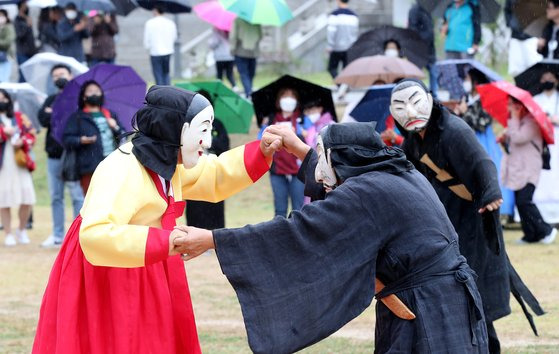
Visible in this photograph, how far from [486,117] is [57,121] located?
16.4 ft

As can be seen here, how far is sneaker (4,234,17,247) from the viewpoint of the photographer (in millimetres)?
13227

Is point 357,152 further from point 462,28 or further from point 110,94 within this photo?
point 462,28

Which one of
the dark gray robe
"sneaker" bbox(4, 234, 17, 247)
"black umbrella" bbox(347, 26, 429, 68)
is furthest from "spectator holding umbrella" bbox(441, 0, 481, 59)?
the dark gray robe

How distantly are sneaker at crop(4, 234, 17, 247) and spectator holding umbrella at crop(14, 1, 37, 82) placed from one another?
5.41m

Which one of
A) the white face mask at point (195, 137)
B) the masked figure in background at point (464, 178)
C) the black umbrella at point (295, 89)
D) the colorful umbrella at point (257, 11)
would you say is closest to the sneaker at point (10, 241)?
the black umbrella at point (295, 89)

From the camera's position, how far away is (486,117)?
13680 millimetres

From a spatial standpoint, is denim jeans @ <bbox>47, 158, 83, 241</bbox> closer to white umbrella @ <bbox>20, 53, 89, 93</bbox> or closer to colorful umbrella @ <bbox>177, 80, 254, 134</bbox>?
colorful umbrella @ <bbox>177, 80, 254, 134</bbox>

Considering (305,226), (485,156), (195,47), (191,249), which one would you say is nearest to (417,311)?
(305,226)

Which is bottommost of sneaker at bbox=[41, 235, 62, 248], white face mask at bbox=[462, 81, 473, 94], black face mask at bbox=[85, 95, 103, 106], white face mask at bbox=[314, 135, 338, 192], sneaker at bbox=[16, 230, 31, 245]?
sneaker at bbox=[16, 230, 31, 245]

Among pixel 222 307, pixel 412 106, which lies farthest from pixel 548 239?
pixel 412 106

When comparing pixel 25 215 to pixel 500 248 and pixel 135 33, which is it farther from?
pixel 135 33

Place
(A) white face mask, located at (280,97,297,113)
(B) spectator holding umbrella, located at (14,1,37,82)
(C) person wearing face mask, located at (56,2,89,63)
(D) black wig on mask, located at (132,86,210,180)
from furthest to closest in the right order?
(C) person wearing face mask, located at (56,2,89,63)
(B) spectator holding umbrella, located at (14,1,37,82)
(A) white face mask, located at (280,97,297,113)
(D) black wig on mask, located at (132,86,210,180)

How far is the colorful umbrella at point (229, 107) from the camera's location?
12625mm

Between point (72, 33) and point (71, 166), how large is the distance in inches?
263
